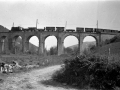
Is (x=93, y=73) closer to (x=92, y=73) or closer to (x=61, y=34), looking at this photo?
(x=92, y=73)

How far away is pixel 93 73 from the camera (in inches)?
236

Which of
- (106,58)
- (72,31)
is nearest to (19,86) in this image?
(106,58)

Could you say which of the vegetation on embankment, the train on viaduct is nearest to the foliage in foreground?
the vegetation on embankment

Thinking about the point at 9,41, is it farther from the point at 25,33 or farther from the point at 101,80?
the point at 101,80

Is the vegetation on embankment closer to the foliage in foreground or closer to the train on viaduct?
the foliage in foreground

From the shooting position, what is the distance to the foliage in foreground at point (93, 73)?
Answer: 570 cm

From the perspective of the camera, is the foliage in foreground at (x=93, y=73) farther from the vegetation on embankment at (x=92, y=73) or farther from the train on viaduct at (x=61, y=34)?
the train on viaduct at (x=61, y=34)

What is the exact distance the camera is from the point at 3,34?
113 feet

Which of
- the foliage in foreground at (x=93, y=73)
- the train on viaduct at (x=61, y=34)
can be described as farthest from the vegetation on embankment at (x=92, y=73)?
the train on viaduct at (x=61, y=34)

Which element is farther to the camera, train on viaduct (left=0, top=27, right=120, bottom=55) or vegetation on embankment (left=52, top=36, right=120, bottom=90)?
train on viaduct (left=0, top=27, right=120, bottom=55)

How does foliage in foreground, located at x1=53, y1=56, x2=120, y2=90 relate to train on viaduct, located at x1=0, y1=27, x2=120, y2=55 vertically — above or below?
below

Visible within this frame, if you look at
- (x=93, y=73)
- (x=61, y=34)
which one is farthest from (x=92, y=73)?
(x=61, y=34)

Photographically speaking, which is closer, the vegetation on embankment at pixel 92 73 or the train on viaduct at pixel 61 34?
the vegetation on embankment at pixel 92 73

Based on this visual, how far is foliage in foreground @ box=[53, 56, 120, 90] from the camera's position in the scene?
18.7ft
